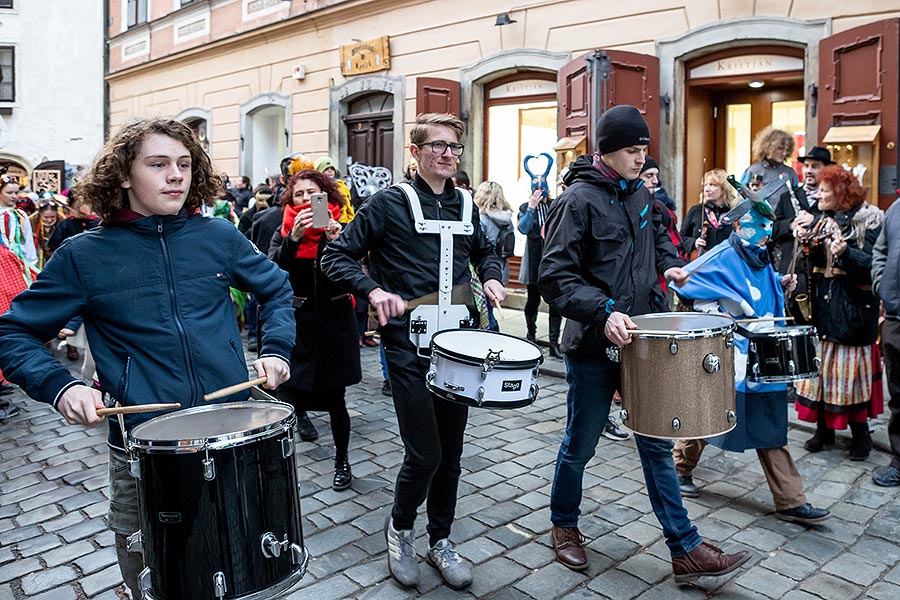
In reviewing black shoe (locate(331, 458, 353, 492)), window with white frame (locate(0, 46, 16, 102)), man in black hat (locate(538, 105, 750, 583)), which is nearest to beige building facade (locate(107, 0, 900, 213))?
black shoe (locate(331, 458, 353, 492))

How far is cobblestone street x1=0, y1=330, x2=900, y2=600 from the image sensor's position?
3.52 meters

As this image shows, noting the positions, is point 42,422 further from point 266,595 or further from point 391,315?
point 266,595

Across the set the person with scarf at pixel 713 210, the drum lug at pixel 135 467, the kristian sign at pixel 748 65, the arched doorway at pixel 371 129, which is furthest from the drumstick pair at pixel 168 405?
the arched doorway at pixel 371 129

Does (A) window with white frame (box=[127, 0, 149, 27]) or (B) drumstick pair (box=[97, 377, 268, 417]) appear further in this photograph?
(A) window with white frame (box=[127, 0, 149, 27])

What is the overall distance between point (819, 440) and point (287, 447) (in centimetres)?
412

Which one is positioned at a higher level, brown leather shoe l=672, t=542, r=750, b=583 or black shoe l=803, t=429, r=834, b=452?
black shoe l=803, t=429, r=834, b=452

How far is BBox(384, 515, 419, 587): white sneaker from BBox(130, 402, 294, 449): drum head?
1.35 meters

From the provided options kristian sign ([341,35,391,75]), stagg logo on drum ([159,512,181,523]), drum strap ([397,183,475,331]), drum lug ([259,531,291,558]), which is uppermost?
kristian sign ([341,35,391,75])

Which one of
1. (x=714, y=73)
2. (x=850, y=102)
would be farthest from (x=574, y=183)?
(x=714, y=73)

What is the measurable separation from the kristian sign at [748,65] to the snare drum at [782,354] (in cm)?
611

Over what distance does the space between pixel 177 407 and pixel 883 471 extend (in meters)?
4.09

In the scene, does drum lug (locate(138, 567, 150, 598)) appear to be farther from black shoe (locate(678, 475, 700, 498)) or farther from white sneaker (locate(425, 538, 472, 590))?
black shoe (locate(678, 475, 700, 498))

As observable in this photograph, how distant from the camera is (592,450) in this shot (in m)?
3.65

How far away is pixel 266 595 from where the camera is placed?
2.23 meters
